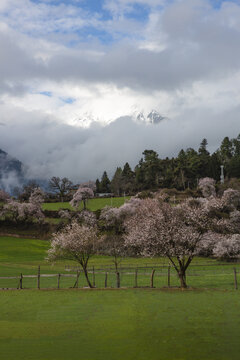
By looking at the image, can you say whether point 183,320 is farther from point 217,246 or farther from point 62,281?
point 217,246

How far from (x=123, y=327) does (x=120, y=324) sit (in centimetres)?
64

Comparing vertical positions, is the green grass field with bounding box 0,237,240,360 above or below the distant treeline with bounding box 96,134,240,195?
below

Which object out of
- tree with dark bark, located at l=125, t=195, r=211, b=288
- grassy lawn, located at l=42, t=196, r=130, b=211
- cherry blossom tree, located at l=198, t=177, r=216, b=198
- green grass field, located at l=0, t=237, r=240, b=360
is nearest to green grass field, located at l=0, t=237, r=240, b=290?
tree with dark bark, located at l=125, t=195, r=211, b=288

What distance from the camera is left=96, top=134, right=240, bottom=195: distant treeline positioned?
434ft

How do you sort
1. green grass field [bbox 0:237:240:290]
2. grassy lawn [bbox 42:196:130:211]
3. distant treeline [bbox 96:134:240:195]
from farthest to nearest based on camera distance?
distant treeline [bbox 96:134:240:195]
grassy lawn [bbox 42:196:130:211]
green grass field [bbox 0:237:240:290]

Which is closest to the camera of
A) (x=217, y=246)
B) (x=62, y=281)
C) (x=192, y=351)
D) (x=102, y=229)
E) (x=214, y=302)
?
(x=192, y=351)

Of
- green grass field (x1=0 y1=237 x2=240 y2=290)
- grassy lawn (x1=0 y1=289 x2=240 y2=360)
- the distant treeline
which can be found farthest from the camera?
the distant treeline

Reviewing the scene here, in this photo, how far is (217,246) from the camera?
207 ft

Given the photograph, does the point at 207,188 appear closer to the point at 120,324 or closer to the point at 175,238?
the point at 175,238

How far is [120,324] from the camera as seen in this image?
19.0 metres

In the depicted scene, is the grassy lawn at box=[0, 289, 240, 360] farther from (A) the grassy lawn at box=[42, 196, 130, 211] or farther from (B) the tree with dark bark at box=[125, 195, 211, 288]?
(A) the grassy lawn at box=[42, 196, 130, 211]

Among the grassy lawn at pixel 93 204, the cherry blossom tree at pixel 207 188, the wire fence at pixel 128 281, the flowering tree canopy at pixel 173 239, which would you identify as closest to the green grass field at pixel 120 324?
the flowering tree canopy at pixel 173 239

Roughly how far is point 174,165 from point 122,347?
131 meters

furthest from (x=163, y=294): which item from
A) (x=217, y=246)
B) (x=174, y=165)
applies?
(x=174, y=165)
